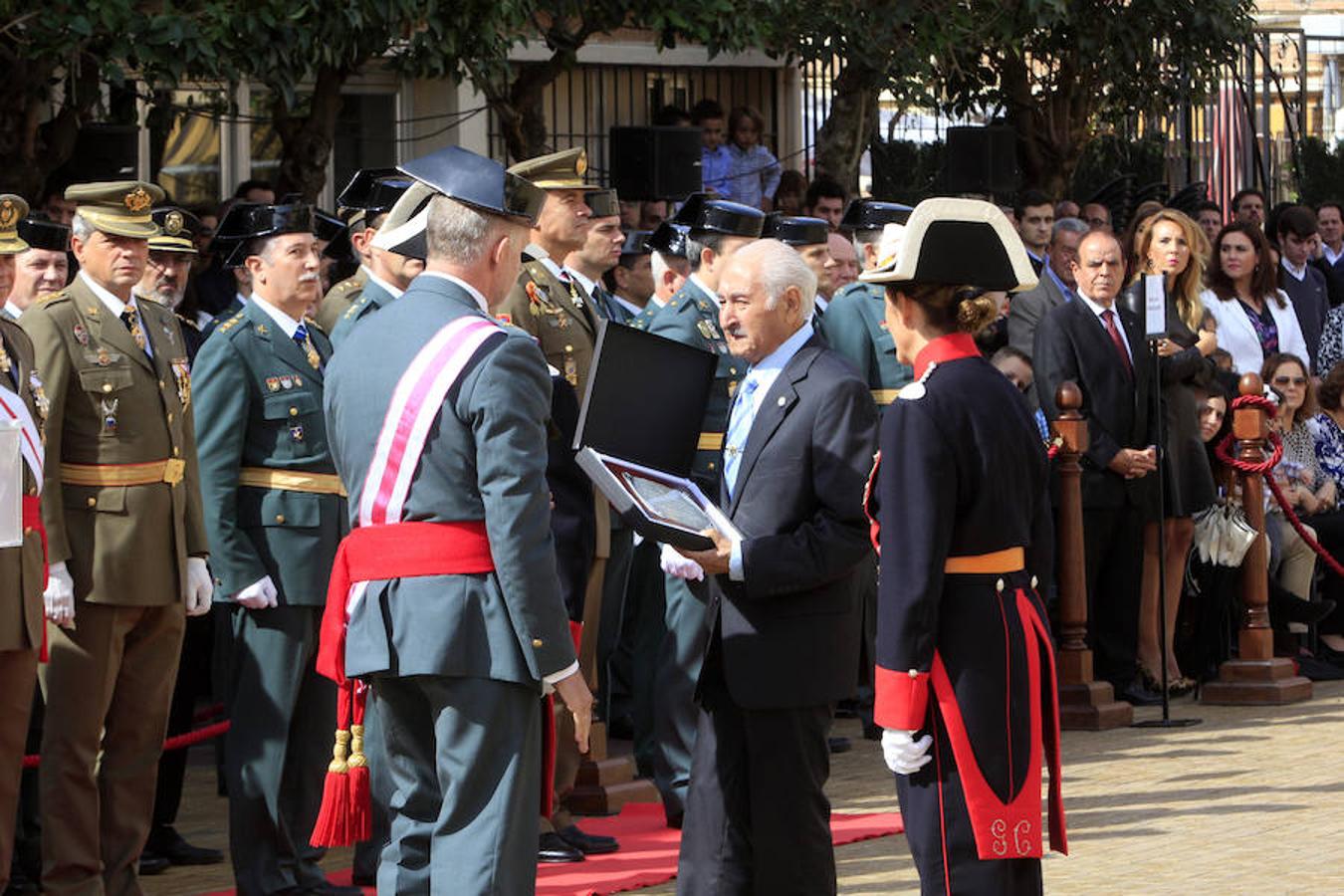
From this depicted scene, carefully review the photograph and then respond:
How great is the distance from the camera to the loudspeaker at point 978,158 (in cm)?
1441

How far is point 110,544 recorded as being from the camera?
658cm

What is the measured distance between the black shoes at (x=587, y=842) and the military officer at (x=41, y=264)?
2.23m

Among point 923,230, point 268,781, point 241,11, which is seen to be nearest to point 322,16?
point 241,11

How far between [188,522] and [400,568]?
176 cm

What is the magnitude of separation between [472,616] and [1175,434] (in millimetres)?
5984

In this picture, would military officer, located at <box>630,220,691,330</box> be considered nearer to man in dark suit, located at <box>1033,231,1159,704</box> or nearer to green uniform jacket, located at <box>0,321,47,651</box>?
man in dark suit, located at <box>1033,231,1159,704</box>

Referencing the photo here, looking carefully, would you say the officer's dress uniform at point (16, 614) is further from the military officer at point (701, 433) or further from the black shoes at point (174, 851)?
the military officer at point (701, 433)

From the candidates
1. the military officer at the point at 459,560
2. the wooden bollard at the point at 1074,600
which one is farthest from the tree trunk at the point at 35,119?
the military officer at the point at 459,560

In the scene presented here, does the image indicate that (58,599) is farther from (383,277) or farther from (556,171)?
(556,171)

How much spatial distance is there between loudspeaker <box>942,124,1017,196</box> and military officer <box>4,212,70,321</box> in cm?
785

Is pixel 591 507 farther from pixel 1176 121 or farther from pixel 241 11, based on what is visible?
pixel 1176 121

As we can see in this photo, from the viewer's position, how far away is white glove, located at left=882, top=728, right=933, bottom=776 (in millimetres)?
5285

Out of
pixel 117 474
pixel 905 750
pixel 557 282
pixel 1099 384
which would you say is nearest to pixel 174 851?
pixel 117 474

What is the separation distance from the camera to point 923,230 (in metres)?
5.34
